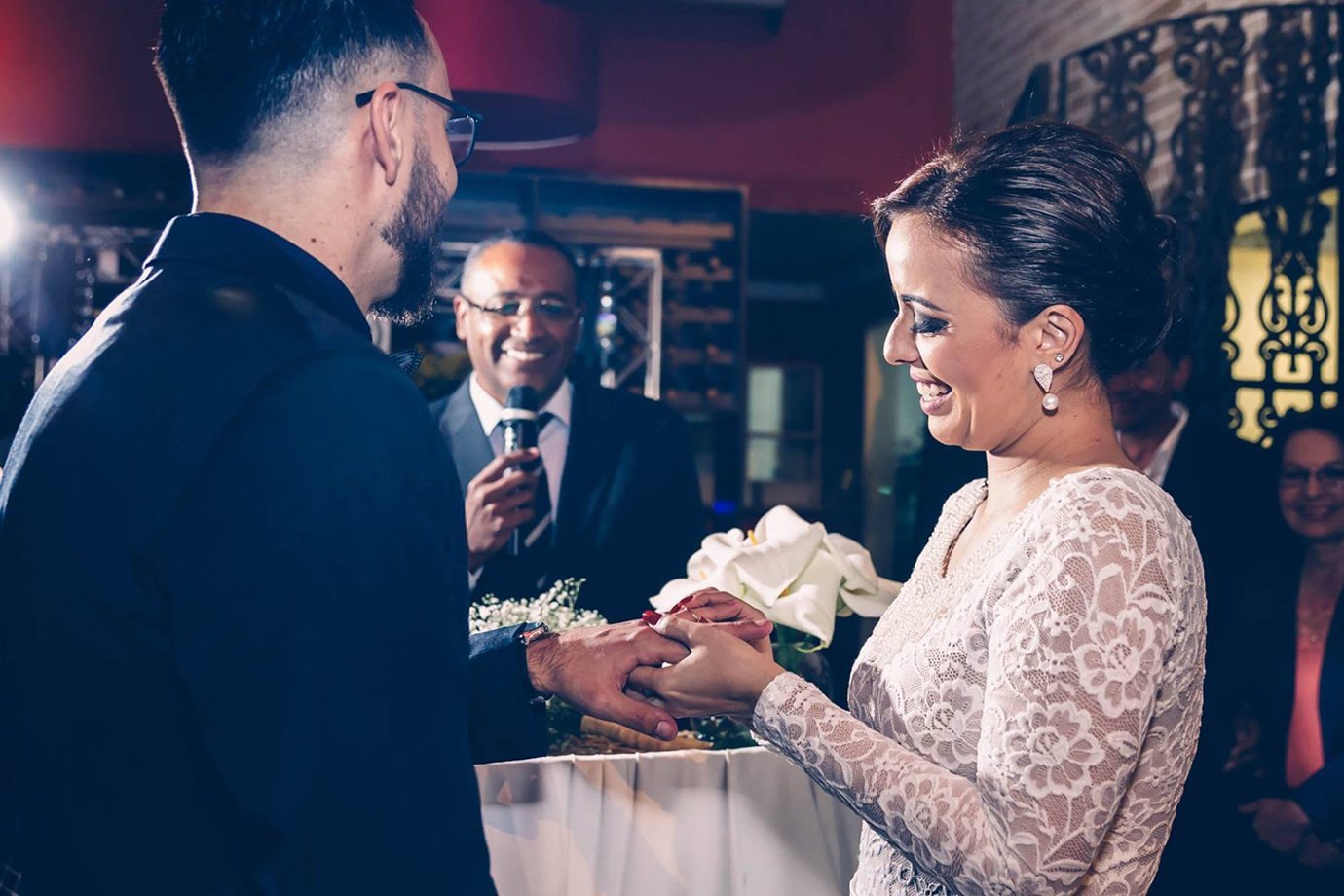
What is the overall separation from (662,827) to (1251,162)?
3379mm

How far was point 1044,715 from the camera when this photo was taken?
1.18m

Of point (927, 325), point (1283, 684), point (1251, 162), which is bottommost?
point (1283, 684)

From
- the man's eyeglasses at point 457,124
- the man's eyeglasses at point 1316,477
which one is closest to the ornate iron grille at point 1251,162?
the man's eyeglasses at point 1316,477

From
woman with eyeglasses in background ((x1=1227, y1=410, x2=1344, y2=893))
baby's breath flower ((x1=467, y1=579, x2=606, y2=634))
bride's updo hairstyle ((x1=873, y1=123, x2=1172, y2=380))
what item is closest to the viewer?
bride's updo hairstyle ((x1=873, y1=123, x2=1172, y2=380))

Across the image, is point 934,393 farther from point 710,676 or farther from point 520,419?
point 520,419

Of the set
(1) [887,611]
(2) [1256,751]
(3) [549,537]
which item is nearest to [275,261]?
(1) [887,611]

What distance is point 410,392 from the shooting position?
3.20 ft

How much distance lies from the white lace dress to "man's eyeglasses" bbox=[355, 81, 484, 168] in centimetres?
70

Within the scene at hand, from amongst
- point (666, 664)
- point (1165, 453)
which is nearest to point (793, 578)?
point (666, 664)

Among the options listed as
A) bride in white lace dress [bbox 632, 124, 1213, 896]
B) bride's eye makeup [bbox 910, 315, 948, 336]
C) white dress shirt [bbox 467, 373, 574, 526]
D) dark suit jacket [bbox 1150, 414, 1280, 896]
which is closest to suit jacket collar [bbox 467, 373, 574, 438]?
white dress shirt [bbox 467, 373, 574, 526]

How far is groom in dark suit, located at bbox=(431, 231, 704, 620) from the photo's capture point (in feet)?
10.6

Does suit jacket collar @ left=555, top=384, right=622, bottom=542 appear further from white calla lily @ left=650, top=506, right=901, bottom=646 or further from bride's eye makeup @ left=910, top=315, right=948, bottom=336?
bride's eye makeup @ left=910, top=315, right=948, bottom=336

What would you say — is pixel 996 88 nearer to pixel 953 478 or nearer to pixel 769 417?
pixel 953 478

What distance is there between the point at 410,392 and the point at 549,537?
7.64 feet
